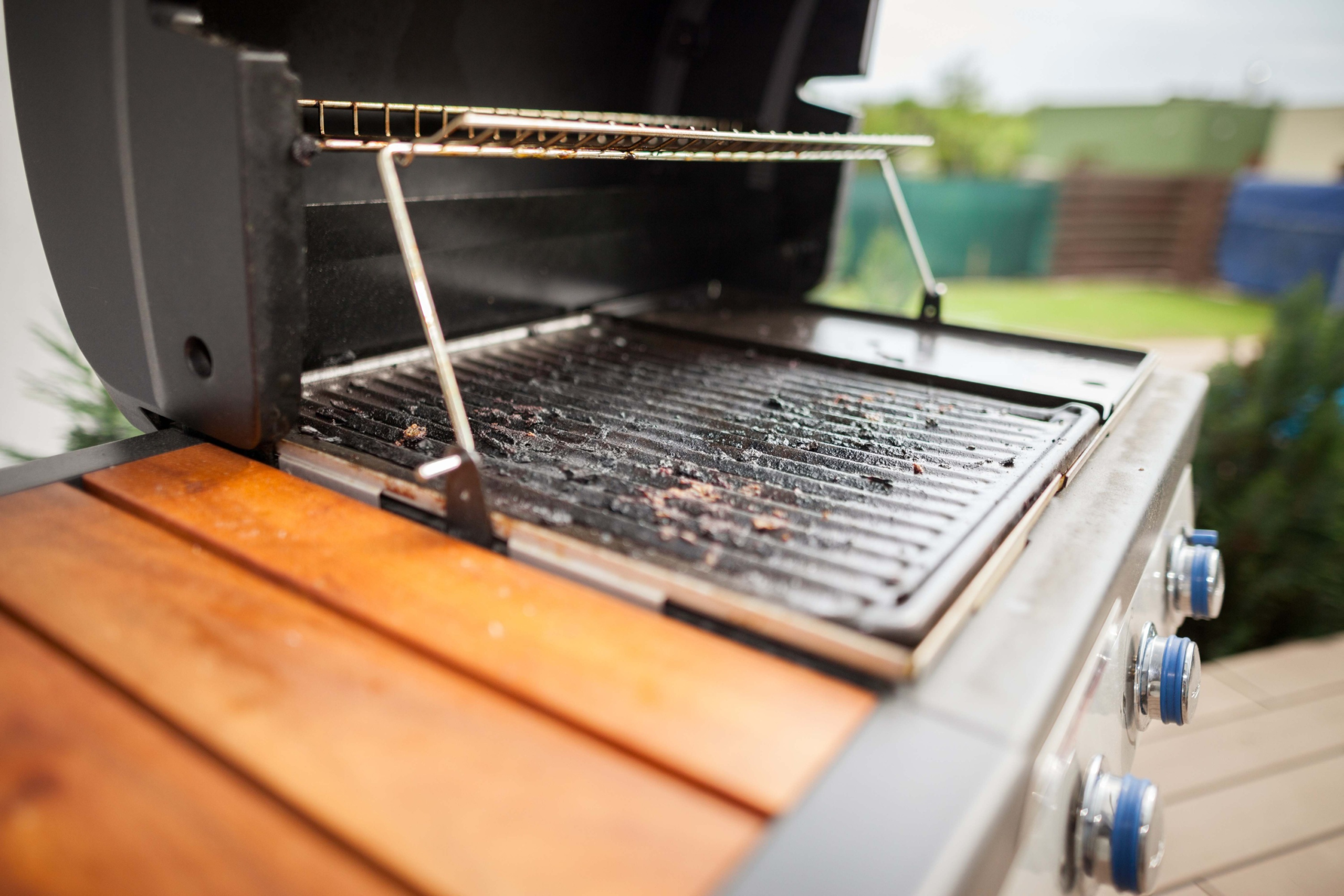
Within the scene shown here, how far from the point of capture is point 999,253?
25.7 feet

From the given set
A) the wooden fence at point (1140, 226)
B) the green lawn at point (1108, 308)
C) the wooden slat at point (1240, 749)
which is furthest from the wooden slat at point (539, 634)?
the wooden fence at point (1140, 226)

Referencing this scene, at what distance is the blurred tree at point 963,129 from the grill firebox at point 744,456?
5.59 metres

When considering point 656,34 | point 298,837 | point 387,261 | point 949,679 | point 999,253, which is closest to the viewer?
point 298,837

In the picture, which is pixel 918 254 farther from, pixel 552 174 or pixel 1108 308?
pixel 1108 308

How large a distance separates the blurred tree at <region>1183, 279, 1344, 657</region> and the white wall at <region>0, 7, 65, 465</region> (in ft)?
8.68

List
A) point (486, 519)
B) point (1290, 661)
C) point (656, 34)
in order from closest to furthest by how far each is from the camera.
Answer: point (486, 519)
point (656, 34)
point (1290, 661)

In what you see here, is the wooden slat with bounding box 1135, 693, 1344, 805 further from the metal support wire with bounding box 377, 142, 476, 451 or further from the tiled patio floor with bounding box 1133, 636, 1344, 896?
the metal support wire with bounding box 377, 142, 476, 451

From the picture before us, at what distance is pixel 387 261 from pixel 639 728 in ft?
2.71

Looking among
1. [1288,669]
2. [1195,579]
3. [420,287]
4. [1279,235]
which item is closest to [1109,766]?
[1195,579]

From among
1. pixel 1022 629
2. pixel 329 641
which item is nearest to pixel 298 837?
pixel 329 641

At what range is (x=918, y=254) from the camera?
1.51 metres

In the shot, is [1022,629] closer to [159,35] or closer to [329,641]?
[329,641]

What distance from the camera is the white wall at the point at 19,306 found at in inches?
58.6

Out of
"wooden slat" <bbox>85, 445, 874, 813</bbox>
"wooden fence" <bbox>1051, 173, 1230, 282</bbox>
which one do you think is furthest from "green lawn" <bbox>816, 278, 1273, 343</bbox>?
"wooden slat" <bbox>85, 445, 874, 813</bbox>
